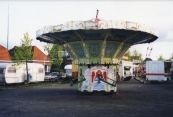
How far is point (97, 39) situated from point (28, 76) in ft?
55.8

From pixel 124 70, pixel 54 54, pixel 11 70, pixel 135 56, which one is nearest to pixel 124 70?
pixel 124 70

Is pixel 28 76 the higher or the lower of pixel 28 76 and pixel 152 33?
the lower

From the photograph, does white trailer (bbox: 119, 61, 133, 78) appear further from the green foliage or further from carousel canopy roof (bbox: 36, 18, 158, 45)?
carousel canopy roof (bbox: 36, 18, 158, 45)

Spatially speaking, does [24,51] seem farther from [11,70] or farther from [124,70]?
[124,70]

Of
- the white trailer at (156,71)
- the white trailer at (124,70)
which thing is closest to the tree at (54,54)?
the white trailer at (124,70)

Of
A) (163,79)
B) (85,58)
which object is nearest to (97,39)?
(85,58)

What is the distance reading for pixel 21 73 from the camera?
2916 cm

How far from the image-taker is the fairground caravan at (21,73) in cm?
2720

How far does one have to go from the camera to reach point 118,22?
1441cm

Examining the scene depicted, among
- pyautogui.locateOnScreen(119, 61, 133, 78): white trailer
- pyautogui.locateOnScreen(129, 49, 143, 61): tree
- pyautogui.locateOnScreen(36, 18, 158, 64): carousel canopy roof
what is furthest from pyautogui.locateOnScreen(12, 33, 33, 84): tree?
pyautogui.locateOnScreen(129, 49, 143, 61): tree

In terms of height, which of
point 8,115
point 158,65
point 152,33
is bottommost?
point 8,115

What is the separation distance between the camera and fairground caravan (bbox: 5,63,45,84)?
27203 millimetres

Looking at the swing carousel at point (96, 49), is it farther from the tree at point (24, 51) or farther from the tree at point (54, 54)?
the tree at point (54, 54)

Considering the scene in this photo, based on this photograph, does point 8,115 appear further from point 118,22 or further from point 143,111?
point 118,22
